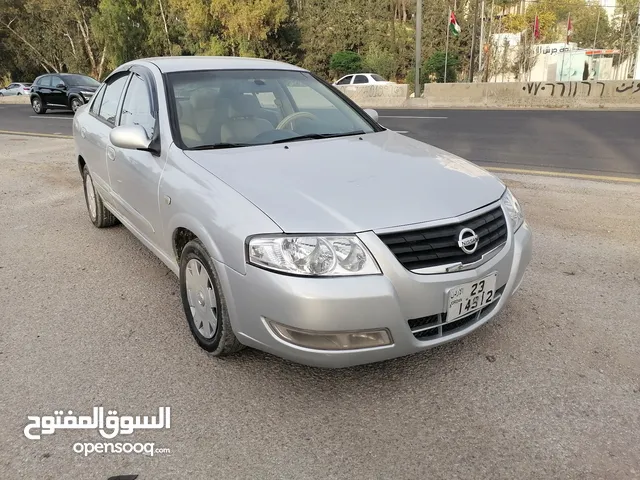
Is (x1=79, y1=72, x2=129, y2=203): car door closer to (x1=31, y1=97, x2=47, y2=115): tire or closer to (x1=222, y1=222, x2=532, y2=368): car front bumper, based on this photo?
(x1=222, y1=222, x2=532, y2=368): car front bumper

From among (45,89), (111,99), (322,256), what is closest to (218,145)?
(322,256)

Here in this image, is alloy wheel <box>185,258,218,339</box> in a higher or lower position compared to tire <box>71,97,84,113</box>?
higher

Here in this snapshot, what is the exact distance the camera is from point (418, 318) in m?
2.40

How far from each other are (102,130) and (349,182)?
2.60 metres

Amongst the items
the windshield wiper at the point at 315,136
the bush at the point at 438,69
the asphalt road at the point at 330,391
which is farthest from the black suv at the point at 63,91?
the bush at the point at 438,69

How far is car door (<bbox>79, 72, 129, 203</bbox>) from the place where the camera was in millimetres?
4289

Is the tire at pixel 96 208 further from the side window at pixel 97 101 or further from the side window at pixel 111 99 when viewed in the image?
the side window at pixel 111 99

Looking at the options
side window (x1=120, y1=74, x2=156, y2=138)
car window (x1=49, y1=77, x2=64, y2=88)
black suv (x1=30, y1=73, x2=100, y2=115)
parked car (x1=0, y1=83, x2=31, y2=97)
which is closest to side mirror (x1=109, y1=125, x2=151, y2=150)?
side window (x1=120, y1=74, x2=156, y2=138)

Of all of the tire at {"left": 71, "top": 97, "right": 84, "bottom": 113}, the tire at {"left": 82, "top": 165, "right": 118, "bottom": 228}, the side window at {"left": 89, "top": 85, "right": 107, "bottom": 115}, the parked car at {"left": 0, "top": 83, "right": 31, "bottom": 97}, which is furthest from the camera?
the parked car at {"left": 0, "top": 83, "right": 31, "bottom": 97}

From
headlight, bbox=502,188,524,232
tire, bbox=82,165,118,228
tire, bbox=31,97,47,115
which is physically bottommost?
tire, bbox=31,97,47,115

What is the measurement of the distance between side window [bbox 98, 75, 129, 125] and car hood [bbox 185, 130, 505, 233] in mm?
1634

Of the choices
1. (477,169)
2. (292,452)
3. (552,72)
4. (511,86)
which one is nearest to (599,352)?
(477,169)

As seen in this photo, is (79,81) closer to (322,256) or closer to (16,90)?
(16,90)

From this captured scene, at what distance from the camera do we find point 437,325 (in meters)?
2.49
